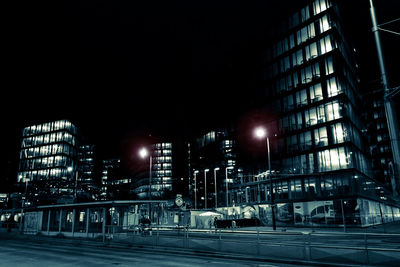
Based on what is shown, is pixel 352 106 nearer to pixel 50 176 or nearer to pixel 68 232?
pixel 68 232

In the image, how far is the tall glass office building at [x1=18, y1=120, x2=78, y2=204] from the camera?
343 ft

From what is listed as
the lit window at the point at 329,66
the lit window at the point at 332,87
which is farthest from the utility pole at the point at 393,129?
the lit window at the point at 329,66

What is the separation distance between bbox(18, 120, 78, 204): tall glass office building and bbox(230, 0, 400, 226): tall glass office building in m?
74.7

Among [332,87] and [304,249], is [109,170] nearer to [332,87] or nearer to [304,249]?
[332,87]

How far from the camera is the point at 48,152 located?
10738 cm

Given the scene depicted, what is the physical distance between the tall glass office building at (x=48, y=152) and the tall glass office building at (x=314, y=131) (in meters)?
74.7

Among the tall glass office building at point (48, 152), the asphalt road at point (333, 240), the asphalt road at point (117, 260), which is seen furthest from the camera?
the tall glass office building at point (48, 152)

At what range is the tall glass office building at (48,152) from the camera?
343 feet

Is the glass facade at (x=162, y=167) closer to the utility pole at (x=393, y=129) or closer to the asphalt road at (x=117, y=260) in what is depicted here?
the asphalt road at (x=117, y=260)

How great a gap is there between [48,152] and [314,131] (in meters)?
95.3

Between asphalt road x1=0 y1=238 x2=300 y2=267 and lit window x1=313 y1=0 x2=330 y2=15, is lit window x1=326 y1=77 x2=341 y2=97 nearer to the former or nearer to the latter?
lit window x1=313 y1=0 x2=330 y2=15

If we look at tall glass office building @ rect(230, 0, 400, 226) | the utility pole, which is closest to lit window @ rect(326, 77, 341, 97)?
tall glass office building @ rect(230, 0, 400, 226)

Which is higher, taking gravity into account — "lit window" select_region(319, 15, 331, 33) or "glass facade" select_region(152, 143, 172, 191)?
"lit window" select_region(319, 15, 331, 33)

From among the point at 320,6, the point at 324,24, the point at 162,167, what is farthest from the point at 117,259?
the point at 162,167
